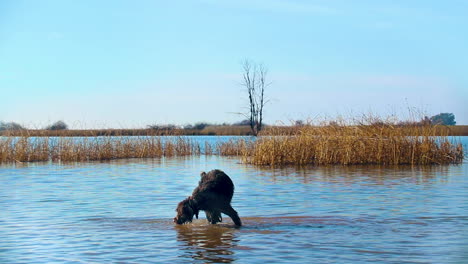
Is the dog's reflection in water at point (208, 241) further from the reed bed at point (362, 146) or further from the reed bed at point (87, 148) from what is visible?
the reed bed at point (87, 148)

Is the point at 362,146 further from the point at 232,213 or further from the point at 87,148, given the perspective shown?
the point at 232,213

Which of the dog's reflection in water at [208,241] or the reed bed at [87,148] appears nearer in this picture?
the dog's reflection in water at [208,241]

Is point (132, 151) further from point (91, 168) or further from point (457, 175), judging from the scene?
point (457, 175)

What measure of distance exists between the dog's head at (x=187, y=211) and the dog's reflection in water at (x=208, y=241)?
156 millimetres

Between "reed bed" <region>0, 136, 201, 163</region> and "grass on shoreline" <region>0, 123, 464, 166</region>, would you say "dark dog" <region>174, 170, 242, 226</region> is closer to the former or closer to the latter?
"grass on shoreline" <region>0, 123, 464, 166</region>

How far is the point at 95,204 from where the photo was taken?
15.1 m

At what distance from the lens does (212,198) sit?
11.1 meters

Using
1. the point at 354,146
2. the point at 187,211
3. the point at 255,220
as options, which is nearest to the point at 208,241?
the point at 187,211

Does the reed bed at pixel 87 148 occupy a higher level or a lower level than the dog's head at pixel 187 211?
higher

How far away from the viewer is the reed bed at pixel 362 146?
81.3ft

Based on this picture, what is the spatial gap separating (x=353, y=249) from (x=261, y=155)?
16942 millimetres

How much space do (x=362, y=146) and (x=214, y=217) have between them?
14.5 m

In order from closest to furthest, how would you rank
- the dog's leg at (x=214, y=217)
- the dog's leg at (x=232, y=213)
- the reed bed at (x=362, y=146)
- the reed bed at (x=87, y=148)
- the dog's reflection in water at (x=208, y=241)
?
the dog's reflection in water at (x=208, y=241), the dog's leg at (x=232, y=213), the dog's leg at (x=214, y=217), the reed bed at (x=362, y=146), the reed bed at (x=87, y=148)

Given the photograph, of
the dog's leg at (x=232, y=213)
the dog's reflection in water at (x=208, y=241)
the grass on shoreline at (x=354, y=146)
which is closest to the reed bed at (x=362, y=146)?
the grass on shoreline at (x=354, y=146)
